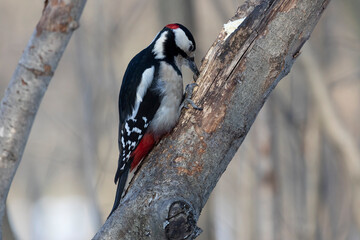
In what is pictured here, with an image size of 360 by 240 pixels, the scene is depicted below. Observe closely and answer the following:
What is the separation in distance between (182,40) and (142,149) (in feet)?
2.55

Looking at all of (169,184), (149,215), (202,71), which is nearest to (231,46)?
(202,71)

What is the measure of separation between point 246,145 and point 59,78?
515 centimetres

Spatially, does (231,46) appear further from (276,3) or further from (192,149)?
(192,149)

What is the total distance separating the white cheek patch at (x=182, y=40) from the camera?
3101 mm

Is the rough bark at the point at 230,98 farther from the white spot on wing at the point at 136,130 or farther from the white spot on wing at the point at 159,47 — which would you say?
the white spot on wing at the point at 159,47

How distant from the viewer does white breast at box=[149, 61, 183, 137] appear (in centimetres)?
259

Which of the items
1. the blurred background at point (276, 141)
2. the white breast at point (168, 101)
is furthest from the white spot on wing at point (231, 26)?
the blurred background at point (276, 141)

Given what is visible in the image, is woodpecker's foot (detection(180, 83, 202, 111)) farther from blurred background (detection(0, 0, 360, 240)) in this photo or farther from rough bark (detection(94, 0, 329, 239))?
blurred background (detection(0, 0, 360, 240))

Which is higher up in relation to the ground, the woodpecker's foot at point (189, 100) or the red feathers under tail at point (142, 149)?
the woodpecker's foot at point (189, 100)

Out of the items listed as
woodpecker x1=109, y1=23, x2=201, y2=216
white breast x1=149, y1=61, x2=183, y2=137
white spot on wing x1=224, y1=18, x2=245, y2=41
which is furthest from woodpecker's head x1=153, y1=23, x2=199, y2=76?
white spot on wing x1=224, y1=18, x2=245, y2=41

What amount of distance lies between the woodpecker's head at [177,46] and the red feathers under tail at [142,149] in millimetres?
572

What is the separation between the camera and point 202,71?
2408mm

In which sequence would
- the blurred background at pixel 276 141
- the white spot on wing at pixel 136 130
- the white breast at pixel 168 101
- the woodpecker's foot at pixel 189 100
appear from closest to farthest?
the woodpecker's foot at pixel 189 100, the white breast at pixel 168 101, the white spot on wing at pixel 136 130, the blurred background at pixel 276 141

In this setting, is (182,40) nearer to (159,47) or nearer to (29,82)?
(159,47)
